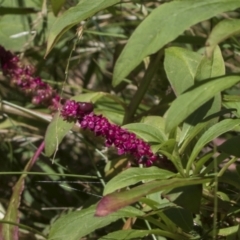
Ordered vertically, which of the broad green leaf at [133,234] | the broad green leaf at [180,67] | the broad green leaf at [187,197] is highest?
the broad green leaf at [180,67]

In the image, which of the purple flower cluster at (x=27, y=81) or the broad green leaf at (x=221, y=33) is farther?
the purple flower cluster at (x=27, y=81)

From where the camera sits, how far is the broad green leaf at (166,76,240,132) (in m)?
0.92

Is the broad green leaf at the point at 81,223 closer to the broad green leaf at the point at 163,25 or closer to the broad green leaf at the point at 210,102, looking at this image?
the broad green leaf at the point at 210,102

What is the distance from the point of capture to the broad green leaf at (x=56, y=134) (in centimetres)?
126

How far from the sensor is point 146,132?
1.12m

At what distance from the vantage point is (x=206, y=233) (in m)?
1.11

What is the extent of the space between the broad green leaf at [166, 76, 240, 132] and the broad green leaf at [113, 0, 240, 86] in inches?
3.5

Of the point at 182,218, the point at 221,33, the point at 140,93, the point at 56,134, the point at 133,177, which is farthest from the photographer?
the point at 140,93

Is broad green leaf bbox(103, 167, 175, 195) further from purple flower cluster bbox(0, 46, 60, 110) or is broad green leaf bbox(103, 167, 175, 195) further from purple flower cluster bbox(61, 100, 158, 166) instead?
purple flower cluster bbox(0, 46, 60, 110)

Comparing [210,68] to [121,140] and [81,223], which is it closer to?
[121,140]

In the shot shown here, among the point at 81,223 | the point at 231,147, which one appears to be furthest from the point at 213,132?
the point at 81,223

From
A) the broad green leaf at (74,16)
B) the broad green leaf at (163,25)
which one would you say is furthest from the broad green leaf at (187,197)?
the broad green leaf at (74,16)

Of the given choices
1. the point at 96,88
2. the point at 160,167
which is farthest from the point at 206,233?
the point at 96,88

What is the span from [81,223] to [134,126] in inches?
7.8
